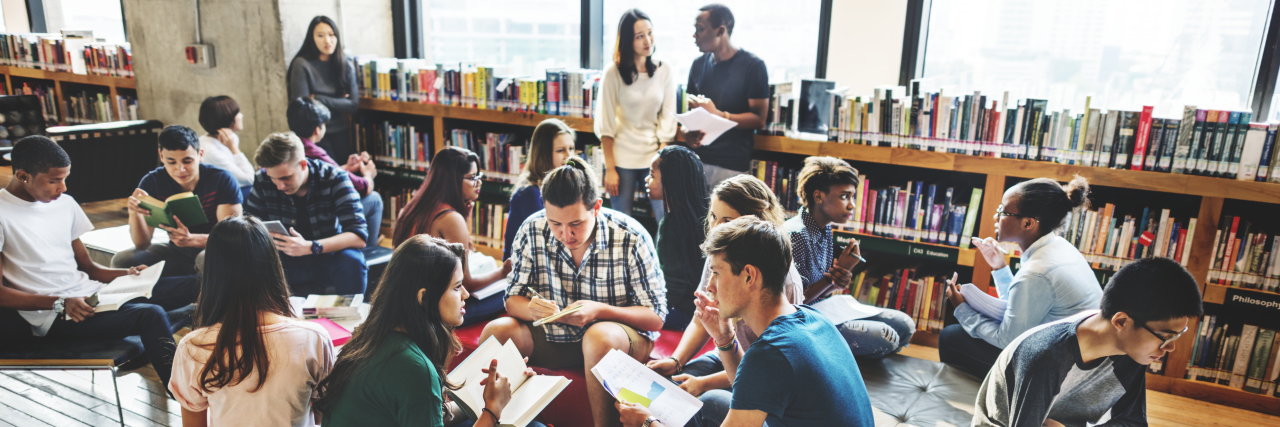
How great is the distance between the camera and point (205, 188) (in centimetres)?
350

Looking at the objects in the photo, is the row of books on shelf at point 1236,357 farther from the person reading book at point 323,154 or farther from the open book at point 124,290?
the open book at point 124,290

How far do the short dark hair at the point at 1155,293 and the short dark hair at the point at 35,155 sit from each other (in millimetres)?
3471

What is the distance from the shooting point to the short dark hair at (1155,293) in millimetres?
1668

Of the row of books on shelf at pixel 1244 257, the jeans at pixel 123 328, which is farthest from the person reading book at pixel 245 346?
the row of books on shelf at pixel 1244 257

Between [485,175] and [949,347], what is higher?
[485,175]

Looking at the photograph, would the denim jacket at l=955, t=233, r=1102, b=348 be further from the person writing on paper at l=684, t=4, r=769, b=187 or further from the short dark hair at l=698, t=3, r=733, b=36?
the short dark hair at l=698, t=3, r=733, b=36

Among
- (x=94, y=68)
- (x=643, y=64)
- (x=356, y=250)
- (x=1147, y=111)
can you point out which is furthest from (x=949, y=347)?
(x=94, y=68)

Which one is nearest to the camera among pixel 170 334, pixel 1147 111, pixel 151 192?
pixel 170 334

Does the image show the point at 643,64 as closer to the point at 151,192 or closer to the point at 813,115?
the point at 813,115

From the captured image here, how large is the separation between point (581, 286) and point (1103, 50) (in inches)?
Result: 119

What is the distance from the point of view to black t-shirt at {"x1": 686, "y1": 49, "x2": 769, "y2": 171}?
377cm

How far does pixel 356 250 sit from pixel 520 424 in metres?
1.90

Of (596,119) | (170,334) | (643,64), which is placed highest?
(643,64)

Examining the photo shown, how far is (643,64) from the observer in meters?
3.94
